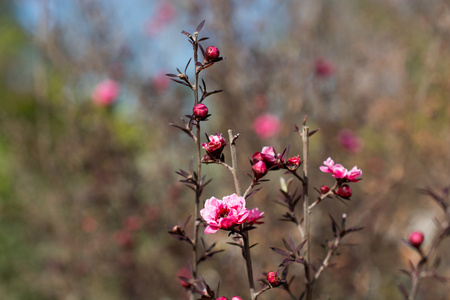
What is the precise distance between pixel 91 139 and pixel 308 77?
1.74 metres

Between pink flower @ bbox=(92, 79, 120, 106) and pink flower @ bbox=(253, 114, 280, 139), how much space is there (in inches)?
55.2

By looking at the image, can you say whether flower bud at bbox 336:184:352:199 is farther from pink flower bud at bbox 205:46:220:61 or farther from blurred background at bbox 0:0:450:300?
blurred background at bbox 0:0:450:300

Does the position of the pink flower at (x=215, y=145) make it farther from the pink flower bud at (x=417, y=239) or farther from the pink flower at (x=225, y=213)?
the pink flower bud at (x=417, y=239)

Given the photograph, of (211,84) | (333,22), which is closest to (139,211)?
(211,84)

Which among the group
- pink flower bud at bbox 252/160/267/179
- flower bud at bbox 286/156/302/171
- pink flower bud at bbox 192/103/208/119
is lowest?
pink flower bud at bbox 252/160/267/179

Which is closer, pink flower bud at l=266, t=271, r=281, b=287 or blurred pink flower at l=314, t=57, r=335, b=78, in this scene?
pink flower bud at l=266, t=271, r=281, b=287

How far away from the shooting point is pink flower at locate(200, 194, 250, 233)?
2.80 ft

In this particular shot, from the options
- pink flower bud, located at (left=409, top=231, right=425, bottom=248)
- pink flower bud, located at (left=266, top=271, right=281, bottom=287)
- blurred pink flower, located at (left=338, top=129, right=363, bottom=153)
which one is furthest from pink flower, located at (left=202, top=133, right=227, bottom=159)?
blurred pink flower, located at (left=338, top=129, right=363, bottom=153)

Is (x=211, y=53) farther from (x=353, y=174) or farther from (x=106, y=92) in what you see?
(x=106, y=92)

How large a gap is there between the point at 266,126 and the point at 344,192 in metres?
2.03

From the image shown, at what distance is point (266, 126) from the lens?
118 inches

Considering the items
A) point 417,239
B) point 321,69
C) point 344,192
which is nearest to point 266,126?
point 321,69

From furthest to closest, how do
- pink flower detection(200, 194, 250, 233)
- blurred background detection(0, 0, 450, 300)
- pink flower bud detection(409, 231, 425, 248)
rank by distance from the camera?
1. blurred background detection(0, 0, 450, 300)
2. pink flower bud detection(409, 231, 425, 248)
3. pink flower detection(200, 194, 250, 233)

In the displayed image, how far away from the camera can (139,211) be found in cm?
329
